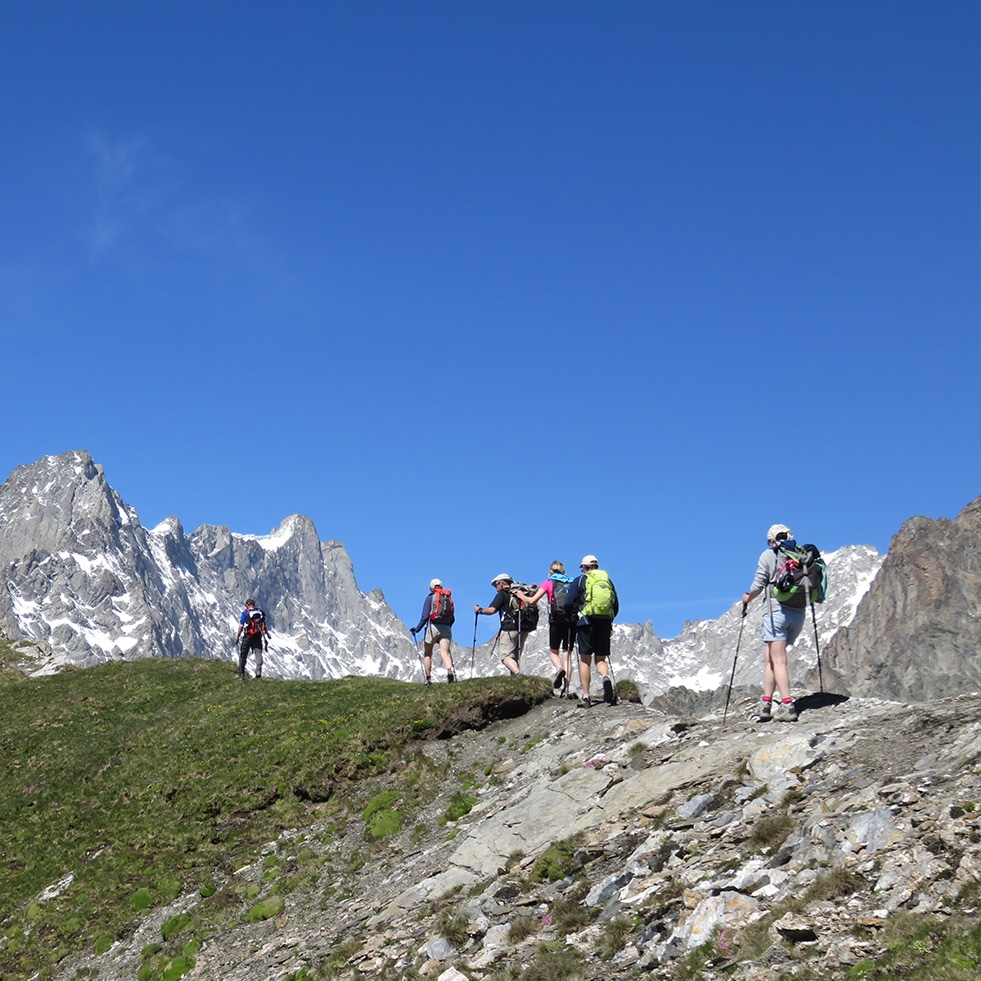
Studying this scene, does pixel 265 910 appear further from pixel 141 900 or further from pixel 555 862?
pixel 555 862

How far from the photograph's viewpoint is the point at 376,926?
50.7ft

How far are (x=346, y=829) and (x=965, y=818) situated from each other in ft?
48.0

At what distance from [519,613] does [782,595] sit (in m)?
11.8

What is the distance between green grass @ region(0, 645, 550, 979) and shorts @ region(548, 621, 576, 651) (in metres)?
1.64

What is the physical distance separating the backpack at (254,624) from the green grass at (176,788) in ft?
13.2

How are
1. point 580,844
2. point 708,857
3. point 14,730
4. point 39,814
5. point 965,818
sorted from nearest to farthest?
1. point 965,818
2. point 708,857
3. point 580,844
4. point 39,814
5. point 14,730

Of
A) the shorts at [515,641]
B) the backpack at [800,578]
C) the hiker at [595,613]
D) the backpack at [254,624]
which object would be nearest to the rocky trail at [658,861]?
the hiker at [595,613]

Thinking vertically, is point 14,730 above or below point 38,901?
above

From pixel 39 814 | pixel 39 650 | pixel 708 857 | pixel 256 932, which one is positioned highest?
pixel 39 650

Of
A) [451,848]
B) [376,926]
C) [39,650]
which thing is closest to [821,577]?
[451,848]

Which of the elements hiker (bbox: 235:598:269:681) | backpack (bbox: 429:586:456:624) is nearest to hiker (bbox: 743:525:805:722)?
backpack (bbox: 429:586:456:624)

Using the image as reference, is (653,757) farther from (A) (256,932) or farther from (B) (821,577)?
(A) (256,932)

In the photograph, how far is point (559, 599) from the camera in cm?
2591

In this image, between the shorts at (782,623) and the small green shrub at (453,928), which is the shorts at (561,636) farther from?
the small green shrub at (453,928)
